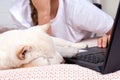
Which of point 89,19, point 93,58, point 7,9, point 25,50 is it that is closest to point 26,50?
point 25,50

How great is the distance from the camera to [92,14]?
4.32 feet

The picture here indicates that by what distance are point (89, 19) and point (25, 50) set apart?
2.43 feet

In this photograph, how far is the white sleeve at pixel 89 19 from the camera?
129 centimetres

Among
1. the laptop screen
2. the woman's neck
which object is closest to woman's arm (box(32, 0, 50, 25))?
the woman's neck

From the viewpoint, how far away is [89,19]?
129 cm

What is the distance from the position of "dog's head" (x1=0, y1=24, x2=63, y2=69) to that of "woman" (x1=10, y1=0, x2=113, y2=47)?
0.58 m

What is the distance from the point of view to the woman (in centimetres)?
129

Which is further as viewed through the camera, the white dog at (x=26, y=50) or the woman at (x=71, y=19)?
the woman at (x=71, y=19)

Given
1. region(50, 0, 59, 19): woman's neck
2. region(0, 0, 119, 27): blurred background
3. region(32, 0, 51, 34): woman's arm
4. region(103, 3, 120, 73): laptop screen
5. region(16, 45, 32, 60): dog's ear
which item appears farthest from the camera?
region(0, 0, 119, 27): blurred background

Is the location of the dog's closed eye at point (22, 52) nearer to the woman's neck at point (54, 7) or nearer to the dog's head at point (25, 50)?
the dog's head at point (25, 50)

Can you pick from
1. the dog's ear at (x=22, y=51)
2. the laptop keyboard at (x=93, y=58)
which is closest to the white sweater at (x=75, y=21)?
the laptop keyboard at (x=93, y=58)

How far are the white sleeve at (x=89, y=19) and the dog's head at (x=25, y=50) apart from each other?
2.06ft

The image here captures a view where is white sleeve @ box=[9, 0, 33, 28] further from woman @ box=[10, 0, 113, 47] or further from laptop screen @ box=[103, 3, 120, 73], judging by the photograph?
laptop screen @ box=[103, 3, 120, 73]

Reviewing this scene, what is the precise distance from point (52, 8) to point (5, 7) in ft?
2.78
